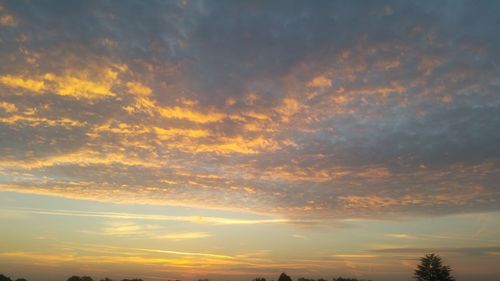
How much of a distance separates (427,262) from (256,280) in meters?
108

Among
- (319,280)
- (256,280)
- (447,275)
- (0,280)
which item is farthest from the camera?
(319,280)

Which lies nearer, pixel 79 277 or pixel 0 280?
pixel 0 280

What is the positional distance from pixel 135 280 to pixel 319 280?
97541mm

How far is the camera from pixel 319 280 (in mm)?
190625

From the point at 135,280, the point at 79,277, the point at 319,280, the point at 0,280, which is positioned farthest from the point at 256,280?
the point at 0,280

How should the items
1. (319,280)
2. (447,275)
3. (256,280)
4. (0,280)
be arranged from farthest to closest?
1. (319,280)
2. (256,280)
3. (0,280)
4. (447,275)

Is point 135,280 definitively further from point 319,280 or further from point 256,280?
point 319,280

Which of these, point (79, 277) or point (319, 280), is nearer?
point (79, 277)

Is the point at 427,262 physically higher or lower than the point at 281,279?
higher

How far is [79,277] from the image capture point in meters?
176

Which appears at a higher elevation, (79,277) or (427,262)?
(427,262)

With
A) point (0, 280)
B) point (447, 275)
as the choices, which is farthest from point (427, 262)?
point (0, 280)

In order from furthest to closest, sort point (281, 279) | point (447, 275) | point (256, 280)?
1. point (256, 280)
2. point (281, 279)
3. point (447, 275)

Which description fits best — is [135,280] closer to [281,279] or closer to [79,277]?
[79,277]
